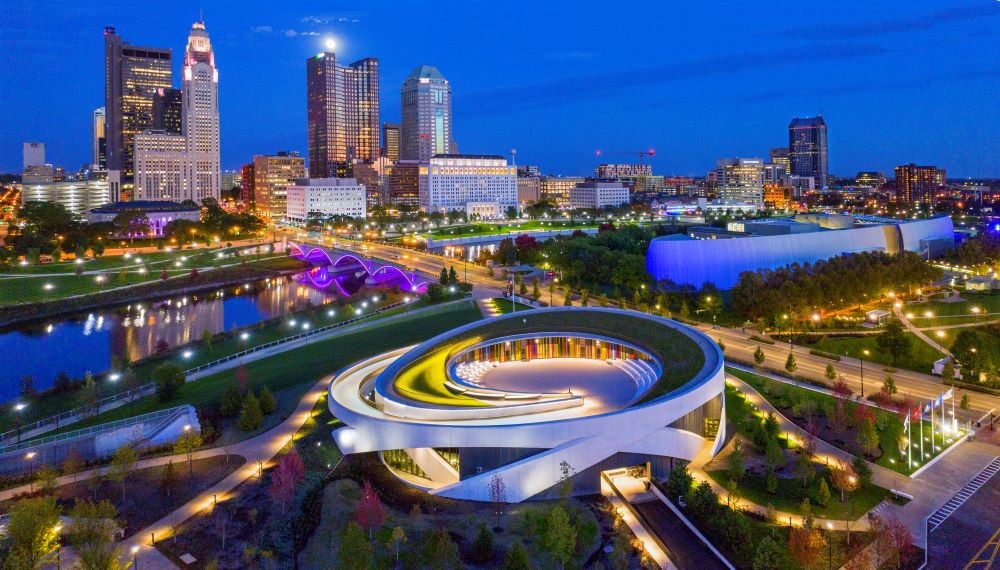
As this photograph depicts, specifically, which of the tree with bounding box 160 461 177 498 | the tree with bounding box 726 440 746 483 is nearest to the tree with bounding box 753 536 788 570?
the tree with bounding box 726 440 746 483

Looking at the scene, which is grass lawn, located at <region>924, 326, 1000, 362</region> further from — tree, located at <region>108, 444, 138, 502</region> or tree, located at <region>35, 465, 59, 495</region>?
tree, located at <region>35, 465, 59, 495</region>

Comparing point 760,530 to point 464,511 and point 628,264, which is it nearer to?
point 464,511

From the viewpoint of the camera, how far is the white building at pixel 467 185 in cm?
14762

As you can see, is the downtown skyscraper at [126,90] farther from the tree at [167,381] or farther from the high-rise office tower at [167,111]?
the tree at [167,381]

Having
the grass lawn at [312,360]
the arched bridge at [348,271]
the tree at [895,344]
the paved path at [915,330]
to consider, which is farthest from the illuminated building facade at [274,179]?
the tree at [895,344]

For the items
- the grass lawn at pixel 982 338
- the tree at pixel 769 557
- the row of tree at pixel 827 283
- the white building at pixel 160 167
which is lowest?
the tree at pixel 769 557

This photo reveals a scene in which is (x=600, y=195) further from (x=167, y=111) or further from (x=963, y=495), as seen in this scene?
(x=963, y=495)

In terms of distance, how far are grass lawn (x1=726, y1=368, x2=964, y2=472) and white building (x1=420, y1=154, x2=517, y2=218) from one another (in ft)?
370

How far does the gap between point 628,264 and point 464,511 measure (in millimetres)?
39161

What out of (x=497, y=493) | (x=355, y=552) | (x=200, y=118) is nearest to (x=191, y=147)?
(x=200, y=118)

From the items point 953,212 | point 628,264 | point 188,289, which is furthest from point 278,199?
point 953,212

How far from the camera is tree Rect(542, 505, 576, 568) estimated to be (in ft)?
54.0

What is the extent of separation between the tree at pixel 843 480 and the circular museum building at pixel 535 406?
4179mm

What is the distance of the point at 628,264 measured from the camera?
56.3 meters
